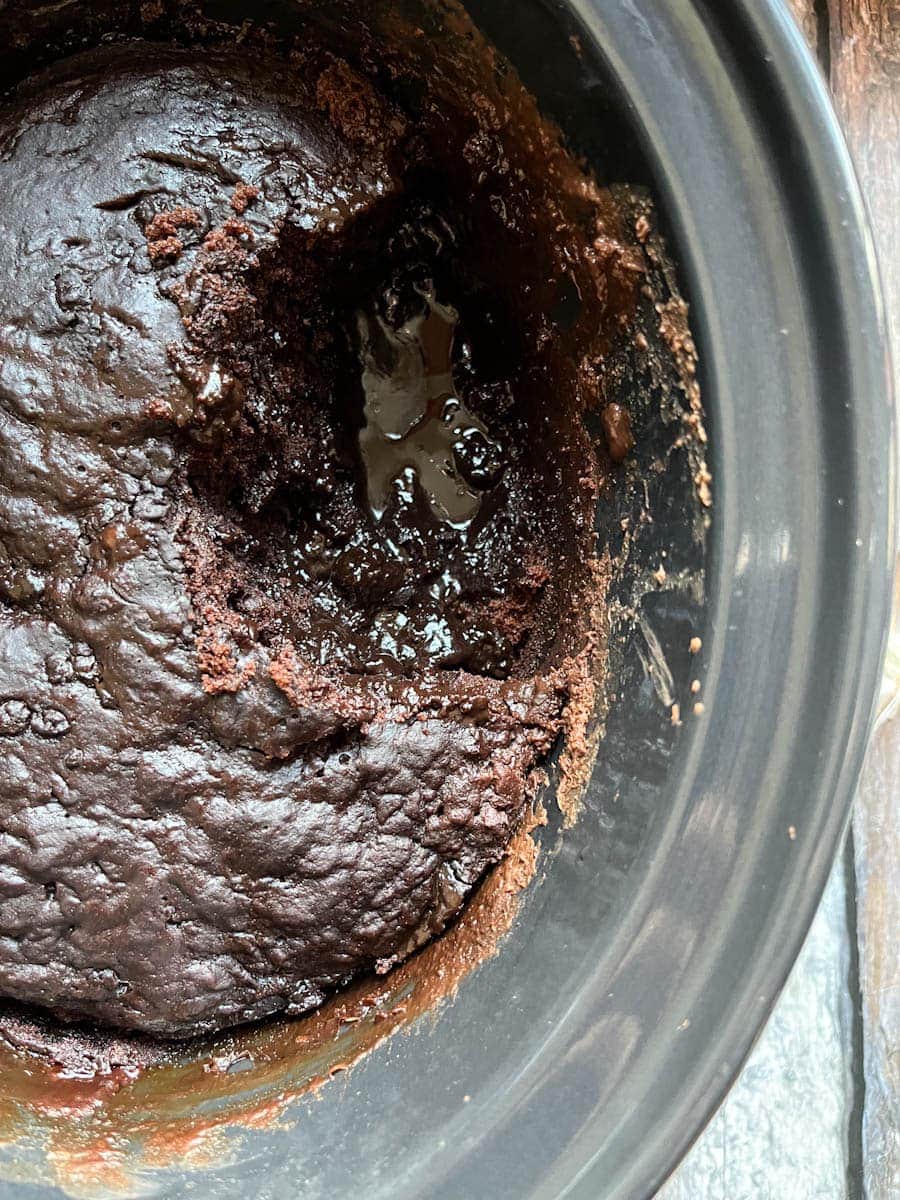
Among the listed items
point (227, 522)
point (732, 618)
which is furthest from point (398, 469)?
point (732, 618)

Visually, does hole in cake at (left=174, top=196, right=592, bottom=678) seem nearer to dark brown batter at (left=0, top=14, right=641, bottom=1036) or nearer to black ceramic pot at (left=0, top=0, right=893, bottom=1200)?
dark brown batter at (left=0, top=14, right=641, bottom=1036)

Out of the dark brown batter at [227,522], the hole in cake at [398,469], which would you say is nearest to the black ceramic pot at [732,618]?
the dark brown batter at [227,522]

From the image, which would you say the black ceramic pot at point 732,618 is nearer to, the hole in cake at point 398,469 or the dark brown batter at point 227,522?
the dark brown batter at point 227,522

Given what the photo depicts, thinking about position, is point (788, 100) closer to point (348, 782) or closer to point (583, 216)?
point (583, 216)

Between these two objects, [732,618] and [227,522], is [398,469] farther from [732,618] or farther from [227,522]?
[732,618]

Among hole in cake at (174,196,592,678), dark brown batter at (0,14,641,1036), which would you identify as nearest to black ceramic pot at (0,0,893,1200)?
dark brown batter at (0,14,641,1036)
